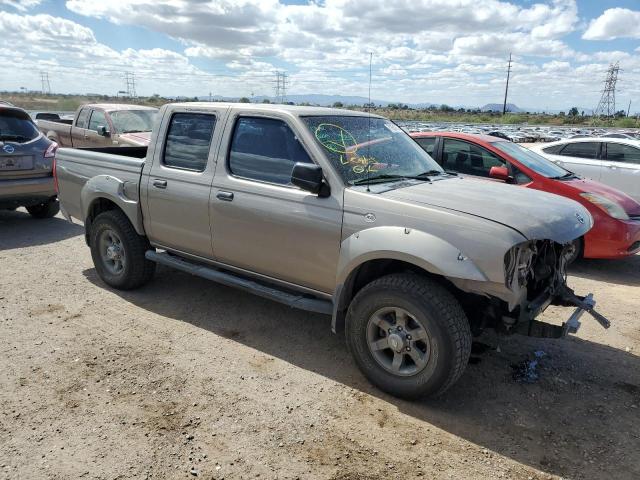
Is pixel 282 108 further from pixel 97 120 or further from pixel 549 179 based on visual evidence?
pixel 97 120

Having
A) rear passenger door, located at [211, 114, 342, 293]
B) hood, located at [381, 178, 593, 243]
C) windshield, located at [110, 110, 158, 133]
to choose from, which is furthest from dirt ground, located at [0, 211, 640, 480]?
windshield, located at [110, 110, 158, 133]

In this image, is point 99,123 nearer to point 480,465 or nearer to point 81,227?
point 81,227

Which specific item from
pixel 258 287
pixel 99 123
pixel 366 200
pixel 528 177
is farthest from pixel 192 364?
pixel 99 123

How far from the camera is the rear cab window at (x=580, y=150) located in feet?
32.8

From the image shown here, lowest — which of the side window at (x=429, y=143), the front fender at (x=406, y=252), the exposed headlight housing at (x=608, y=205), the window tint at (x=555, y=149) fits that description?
the exposed headlight housing at (x=608, y=205)

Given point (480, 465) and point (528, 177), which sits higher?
point (528, 177)

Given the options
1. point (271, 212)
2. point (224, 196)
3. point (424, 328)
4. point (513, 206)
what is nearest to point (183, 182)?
point (224, 196)

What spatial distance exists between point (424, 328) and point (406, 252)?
51 cm

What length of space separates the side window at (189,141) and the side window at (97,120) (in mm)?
7462

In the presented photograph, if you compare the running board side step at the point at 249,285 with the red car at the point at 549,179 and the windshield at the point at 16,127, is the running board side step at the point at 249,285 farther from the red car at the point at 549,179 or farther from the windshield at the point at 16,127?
the windshield at the point at 16,127

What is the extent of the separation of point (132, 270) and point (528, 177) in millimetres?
5082

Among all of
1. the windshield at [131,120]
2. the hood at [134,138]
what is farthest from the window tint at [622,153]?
the windshield at [131,120]

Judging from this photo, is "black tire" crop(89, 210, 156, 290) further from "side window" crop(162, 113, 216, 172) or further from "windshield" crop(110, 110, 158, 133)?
"windshield" crop(110, 110, 158, 133)

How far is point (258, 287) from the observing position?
Answer: 4238 millimetres
